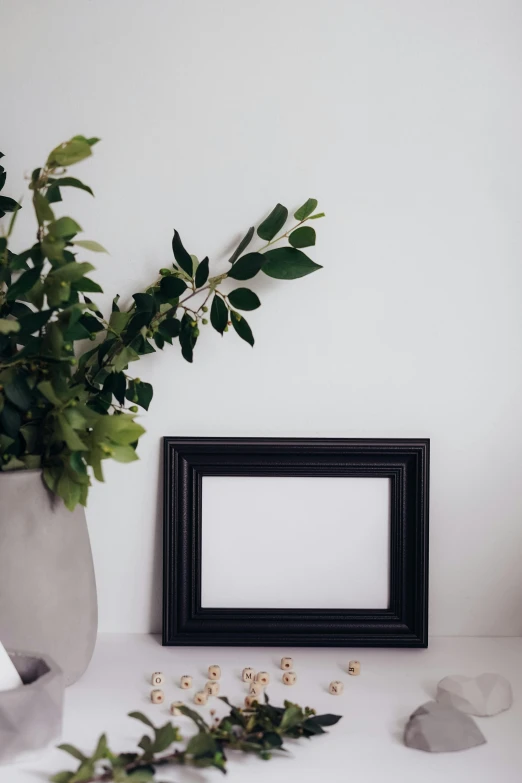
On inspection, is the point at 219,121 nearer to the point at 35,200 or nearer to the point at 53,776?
the point at 35,200

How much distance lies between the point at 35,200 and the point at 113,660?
0.58 metres

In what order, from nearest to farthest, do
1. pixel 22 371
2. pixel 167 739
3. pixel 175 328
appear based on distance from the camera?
pixel 167 739 < pixel 22 371 < pixel 175 328

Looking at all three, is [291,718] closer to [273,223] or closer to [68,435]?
[68,435]

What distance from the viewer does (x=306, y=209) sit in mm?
930

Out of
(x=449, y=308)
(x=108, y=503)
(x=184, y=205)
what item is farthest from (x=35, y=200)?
(x=449, y=308)

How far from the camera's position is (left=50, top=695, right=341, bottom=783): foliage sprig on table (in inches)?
24.7

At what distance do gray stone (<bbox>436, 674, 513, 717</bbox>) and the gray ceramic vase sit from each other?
0.43 meters

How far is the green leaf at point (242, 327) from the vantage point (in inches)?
35.6

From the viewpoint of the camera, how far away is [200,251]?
0.98 m

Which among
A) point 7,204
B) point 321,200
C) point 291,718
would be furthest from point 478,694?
point 7,204

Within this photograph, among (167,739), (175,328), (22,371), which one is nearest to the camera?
(167,739)

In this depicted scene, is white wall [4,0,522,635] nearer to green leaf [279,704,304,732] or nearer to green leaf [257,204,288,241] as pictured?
green leaf [257,204,288,241]

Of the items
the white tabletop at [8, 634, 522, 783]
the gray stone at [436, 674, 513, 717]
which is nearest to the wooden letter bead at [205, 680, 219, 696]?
the white tabletop at [8, 634, 522, 783]

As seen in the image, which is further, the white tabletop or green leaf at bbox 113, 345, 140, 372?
green leaf at bbox 113, 345, 140, 372
